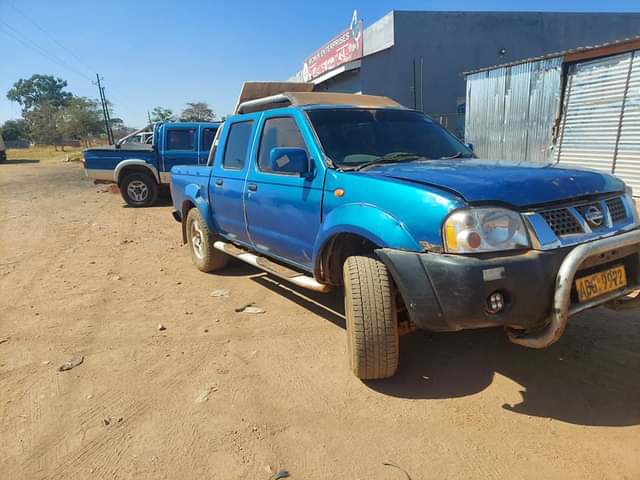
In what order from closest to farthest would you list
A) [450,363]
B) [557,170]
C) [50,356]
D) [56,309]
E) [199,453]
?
1. [199,453]
2. [557,170]
3. [450,363]
4. [50,356]
5. [56,309]

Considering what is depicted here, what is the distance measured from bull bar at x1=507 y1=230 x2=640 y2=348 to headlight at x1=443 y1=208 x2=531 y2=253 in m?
0.23

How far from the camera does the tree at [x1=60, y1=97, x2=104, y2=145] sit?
55.0m

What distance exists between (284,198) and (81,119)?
61.2 metres

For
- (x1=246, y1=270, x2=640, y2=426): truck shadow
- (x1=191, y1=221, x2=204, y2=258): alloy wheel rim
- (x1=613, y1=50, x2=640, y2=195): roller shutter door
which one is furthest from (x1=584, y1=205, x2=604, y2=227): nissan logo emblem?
(x1=613, y1=50, x2=640, y2=195): roller shutter door

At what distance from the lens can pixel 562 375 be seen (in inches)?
113

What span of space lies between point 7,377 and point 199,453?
182cm

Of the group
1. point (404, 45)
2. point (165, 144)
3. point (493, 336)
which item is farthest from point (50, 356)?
point (404, 45)

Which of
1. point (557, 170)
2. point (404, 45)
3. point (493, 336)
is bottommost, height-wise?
point (493, 336)

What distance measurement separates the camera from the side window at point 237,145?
432 cm

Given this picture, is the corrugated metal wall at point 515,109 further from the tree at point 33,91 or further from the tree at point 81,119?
the tree at point 33,91

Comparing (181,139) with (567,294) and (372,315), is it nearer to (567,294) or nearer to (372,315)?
(372,315)

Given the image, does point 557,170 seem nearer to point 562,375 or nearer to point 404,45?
point 562,375

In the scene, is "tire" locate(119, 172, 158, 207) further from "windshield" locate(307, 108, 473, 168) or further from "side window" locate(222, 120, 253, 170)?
"windshield" locate(307, 108, 473, 168)

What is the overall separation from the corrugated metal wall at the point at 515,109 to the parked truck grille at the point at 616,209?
29.5 ft
